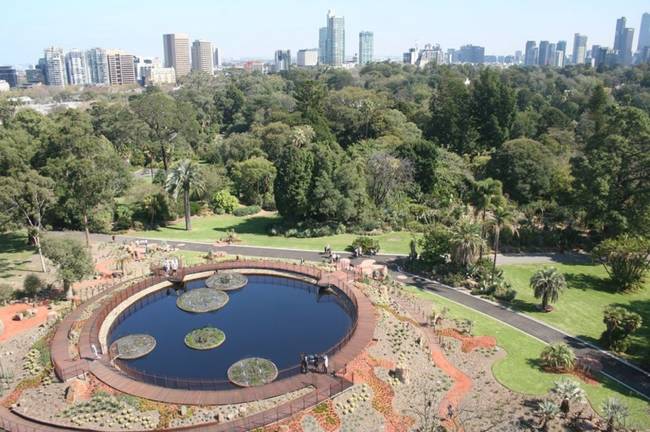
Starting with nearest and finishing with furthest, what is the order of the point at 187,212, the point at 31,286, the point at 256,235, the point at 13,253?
the point at 31,286, the point at 13,253, the point at 256,235, the point at 187,212

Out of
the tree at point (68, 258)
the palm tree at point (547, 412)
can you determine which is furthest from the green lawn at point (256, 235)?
the palm tree at point (547, 412)

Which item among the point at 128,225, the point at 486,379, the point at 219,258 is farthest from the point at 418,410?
the point at 128,225

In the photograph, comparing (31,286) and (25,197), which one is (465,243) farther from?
(25,197)

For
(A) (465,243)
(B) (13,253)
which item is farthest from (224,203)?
(A) (465,243)

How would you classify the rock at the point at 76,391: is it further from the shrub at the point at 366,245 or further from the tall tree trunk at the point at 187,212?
the tall tree trunk at the point at 187,212

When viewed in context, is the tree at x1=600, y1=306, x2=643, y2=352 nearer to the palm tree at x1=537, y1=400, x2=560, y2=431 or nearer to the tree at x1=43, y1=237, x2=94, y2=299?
the palm tree at x1=537, y1=400, x2=560, y2=431

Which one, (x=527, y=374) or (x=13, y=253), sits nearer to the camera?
(x=527, y=374)

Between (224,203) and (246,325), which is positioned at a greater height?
(224,203)

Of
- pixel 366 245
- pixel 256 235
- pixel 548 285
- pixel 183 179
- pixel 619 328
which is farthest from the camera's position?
pixel 256 235

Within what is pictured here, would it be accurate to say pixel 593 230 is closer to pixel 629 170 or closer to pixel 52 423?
pixel 629 170
